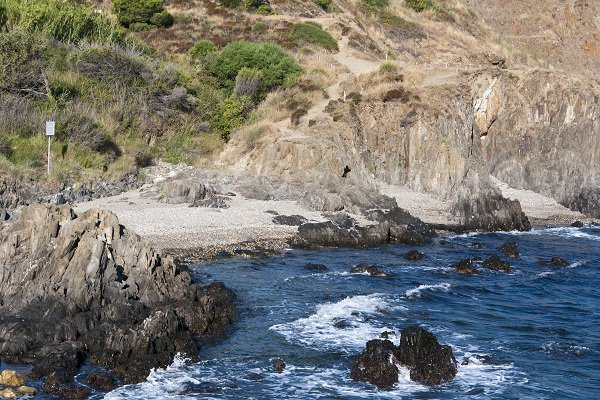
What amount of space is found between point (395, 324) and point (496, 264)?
10.5 m

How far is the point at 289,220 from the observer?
123ft

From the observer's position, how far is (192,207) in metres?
37.8

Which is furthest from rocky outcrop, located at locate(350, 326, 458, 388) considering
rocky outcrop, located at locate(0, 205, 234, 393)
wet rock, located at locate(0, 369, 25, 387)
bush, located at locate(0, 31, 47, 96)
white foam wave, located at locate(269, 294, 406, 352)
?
bush, located at locate(0, 31, 47, 96)

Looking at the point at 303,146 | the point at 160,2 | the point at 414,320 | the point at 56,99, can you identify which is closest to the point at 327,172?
the point at 303,146

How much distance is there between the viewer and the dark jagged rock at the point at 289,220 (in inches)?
1465

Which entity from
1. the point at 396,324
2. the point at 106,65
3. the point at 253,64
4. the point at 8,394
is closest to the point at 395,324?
the point at 396,324

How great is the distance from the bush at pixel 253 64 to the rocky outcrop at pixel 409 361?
36.7 metres

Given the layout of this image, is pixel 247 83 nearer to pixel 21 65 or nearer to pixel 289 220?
pixel 21 65

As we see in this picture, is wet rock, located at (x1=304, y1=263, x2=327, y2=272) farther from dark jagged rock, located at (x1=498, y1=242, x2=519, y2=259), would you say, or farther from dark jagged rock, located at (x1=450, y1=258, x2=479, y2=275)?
dark jagged rock, located at (x1=498, y1=242, x2=519, y2=259)

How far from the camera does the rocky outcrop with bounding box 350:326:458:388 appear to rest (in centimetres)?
2022

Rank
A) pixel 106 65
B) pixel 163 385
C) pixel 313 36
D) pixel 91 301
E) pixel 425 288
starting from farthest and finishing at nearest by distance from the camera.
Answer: pixel 313 36 < pixel 106 65 < pixel 425 288 < pixel 91 301 < pixel 163 385

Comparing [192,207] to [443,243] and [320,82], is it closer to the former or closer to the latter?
[443,243]

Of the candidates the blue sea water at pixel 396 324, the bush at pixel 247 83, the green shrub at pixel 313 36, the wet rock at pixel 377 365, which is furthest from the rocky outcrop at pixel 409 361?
the green shrub at pixel 313 36

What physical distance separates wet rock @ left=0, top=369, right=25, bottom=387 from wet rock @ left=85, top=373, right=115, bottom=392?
5.24 ft
